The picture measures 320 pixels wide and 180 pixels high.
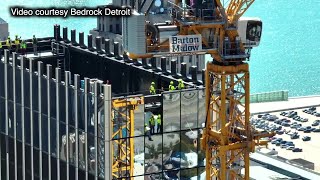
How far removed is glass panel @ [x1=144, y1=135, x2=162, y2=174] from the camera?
6744cm

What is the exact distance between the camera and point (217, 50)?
208 feet

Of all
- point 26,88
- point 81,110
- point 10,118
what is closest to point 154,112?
point 81,110

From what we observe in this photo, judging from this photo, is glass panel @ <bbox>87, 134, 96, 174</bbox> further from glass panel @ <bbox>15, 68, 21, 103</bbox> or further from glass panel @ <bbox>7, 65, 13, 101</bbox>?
glass panel @ <bbox>7, 65, 13, 101</bbox>

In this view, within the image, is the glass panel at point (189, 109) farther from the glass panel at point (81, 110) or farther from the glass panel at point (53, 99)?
the glass panel at point (53, 99)

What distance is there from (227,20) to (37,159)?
1941 cm

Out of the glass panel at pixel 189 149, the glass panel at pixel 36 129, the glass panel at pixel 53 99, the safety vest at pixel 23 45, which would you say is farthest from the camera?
the safety vest at pixel 23 45

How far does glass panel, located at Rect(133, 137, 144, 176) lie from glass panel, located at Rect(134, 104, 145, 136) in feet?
1.44

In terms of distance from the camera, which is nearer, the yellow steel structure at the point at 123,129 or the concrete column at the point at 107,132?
the concrete column at the point at 107,132

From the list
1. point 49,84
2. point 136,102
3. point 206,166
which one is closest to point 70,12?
point 49,84

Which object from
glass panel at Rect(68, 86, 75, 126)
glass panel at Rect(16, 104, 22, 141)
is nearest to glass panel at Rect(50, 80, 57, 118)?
glass panel at Rect(68, 86, 75, 126)

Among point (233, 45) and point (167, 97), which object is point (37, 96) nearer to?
point (167, 97)

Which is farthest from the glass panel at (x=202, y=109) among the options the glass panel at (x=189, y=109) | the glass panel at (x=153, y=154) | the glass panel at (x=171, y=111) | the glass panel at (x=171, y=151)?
the glass panel at (x=153, y=154)

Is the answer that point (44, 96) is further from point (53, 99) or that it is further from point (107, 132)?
point (107, 132)

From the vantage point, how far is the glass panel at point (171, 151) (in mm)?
→ 68000
